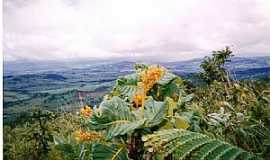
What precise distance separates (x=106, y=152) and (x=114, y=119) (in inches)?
4.8

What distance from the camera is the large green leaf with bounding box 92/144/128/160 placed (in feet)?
5.54

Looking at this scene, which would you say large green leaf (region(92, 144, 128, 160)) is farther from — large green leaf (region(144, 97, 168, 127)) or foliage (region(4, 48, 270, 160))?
large green leaf (region(144, 97, 168, 127))

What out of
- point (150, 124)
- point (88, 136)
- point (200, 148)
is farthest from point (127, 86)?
point (200, 148)

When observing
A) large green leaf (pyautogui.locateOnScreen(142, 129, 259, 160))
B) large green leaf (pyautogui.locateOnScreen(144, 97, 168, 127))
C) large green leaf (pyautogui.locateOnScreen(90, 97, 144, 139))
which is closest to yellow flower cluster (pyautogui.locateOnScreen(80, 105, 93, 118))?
large green leaf (pyautogui.locateOnScreen(90, 97, 144, 139))

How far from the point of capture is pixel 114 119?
168 cm

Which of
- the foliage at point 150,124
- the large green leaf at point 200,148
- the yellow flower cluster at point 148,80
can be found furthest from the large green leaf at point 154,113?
the large green leaf at point 200,148

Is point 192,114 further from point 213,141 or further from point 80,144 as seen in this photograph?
point 213,141

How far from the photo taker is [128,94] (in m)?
2.01

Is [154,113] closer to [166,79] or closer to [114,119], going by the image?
[114,119]

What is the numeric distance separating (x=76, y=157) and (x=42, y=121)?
353 inches

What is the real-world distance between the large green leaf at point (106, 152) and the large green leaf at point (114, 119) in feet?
0.20

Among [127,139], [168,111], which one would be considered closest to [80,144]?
[127,139]

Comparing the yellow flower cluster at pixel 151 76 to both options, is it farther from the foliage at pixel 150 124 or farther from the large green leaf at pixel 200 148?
the large green leaf at pixel 200 148

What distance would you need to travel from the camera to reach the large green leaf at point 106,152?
5.54 feet
